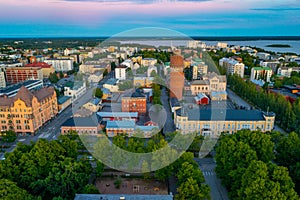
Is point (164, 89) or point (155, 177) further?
point (164, 89)

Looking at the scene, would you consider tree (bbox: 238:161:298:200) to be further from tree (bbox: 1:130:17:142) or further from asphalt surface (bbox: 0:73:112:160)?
tree (bbox: 1:130:17:142)

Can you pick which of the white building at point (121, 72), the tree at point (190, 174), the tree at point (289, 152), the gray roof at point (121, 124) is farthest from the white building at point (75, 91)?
the tree at point (289, 152)

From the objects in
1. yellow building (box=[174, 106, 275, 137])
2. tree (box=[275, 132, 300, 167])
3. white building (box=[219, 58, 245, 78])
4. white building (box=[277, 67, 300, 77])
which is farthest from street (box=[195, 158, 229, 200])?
white building (box=[277, 67, 300, 77])

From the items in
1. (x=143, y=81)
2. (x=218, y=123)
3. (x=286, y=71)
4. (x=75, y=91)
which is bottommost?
(x=218, y=123)

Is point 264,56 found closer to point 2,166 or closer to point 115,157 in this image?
point 115,157

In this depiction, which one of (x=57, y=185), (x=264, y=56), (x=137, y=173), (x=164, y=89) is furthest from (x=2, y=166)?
(x=264, y=56)

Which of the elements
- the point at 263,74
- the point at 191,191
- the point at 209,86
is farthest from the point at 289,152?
the point at 263,74

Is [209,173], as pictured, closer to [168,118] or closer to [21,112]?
[168,118]

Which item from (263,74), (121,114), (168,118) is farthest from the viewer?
(263,74)
